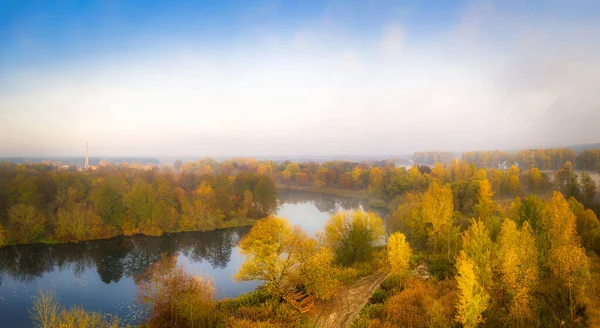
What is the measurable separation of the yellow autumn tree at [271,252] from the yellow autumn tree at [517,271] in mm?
10081

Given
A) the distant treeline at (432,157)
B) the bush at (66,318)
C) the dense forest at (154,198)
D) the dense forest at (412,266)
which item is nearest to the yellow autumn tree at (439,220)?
the dense forest at (412,266)

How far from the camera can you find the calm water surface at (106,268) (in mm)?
20812

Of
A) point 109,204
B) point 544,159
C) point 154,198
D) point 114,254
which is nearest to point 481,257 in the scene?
point 114,254

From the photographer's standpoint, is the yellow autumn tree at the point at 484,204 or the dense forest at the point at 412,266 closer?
the dense forest at the point at 412,266

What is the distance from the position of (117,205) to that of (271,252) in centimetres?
3052

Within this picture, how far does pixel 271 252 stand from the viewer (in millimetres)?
17125

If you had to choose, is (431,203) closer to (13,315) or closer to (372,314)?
(372,314)

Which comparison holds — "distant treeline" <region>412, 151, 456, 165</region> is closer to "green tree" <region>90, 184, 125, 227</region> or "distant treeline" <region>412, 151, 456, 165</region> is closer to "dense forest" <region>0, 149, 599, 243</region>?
"dense forest" <region>0, 149, 599, 243</region>

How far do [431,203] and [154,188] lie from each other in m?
36.8

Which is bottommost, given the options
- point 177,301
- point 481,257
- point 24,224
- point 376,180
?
point 24,224

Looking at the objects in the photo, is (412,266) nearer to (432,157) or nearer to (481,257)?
(481,257)

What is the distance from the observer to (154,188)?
43.1m

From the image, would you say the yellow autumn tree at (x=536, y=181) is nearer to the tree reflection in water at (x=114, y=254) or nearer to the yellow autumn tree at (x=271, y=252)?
the yellow autumn tree at (x=271, y=252)

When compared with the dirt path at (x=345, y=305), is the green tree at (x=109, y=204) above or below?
above
